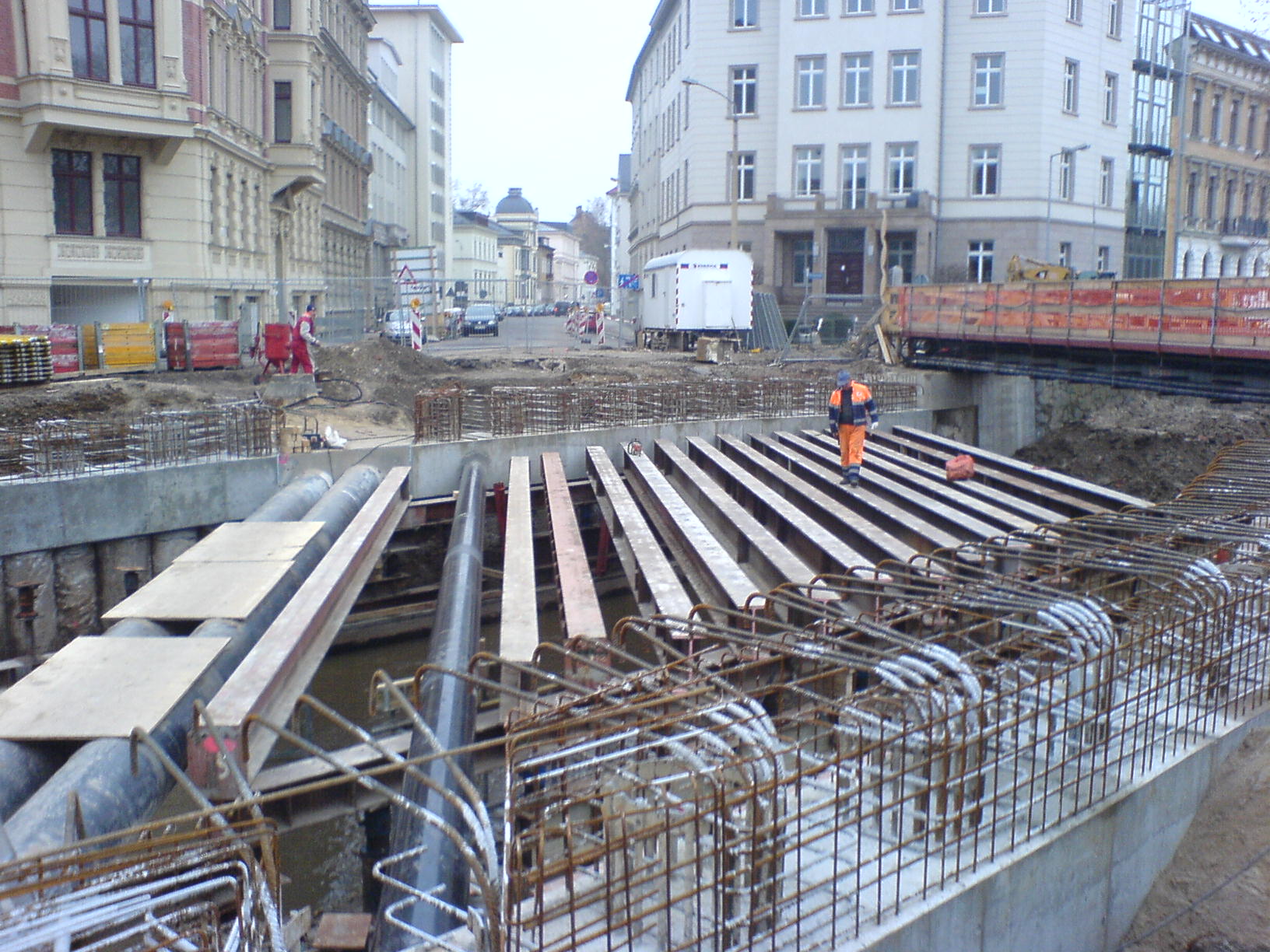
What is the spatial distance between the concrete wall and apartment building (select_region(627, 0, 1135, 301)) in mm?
36311

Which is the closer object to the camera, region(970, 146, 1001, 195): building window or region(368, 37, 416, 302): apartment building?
region(970, 146, 1001, 195): building window

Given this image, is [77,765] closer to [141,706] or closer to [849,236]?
[141,706]

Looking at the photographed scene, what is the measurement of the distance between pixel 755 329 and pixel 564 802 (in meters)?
33.9

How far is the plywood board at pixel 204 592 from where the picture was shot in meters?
8.95

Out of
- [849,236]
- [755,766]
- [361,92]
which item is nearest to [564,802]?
[755,766]

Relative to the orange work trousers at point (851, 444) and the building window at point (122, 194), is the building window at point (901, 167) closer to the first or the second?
the building window at point (122, 194)

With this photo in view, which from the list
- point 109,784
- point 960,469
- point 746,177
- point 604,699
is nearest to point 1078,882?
point 604,699

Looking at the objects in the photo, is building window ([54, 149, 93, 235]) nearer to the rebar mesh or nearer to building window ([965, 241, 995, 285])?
the rebar mesh

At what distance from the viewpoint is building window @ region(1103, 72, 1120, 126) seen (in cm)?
4572

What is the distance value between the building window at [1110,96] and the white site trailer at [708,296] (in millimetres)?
20487

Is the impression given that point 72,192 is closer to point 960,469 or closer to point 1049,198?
point 960,469

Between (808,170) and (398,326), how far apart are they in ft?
60.7

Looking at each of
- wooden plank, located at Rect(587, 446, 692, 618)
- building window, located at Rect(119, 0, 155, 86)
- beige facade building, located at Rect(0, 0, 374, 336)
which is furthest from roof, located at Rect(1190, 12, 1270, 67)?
wooden plank, located at Rect(587, 446, 692, 618)

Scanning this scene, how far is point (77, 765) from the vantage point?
Answer: 599cm
